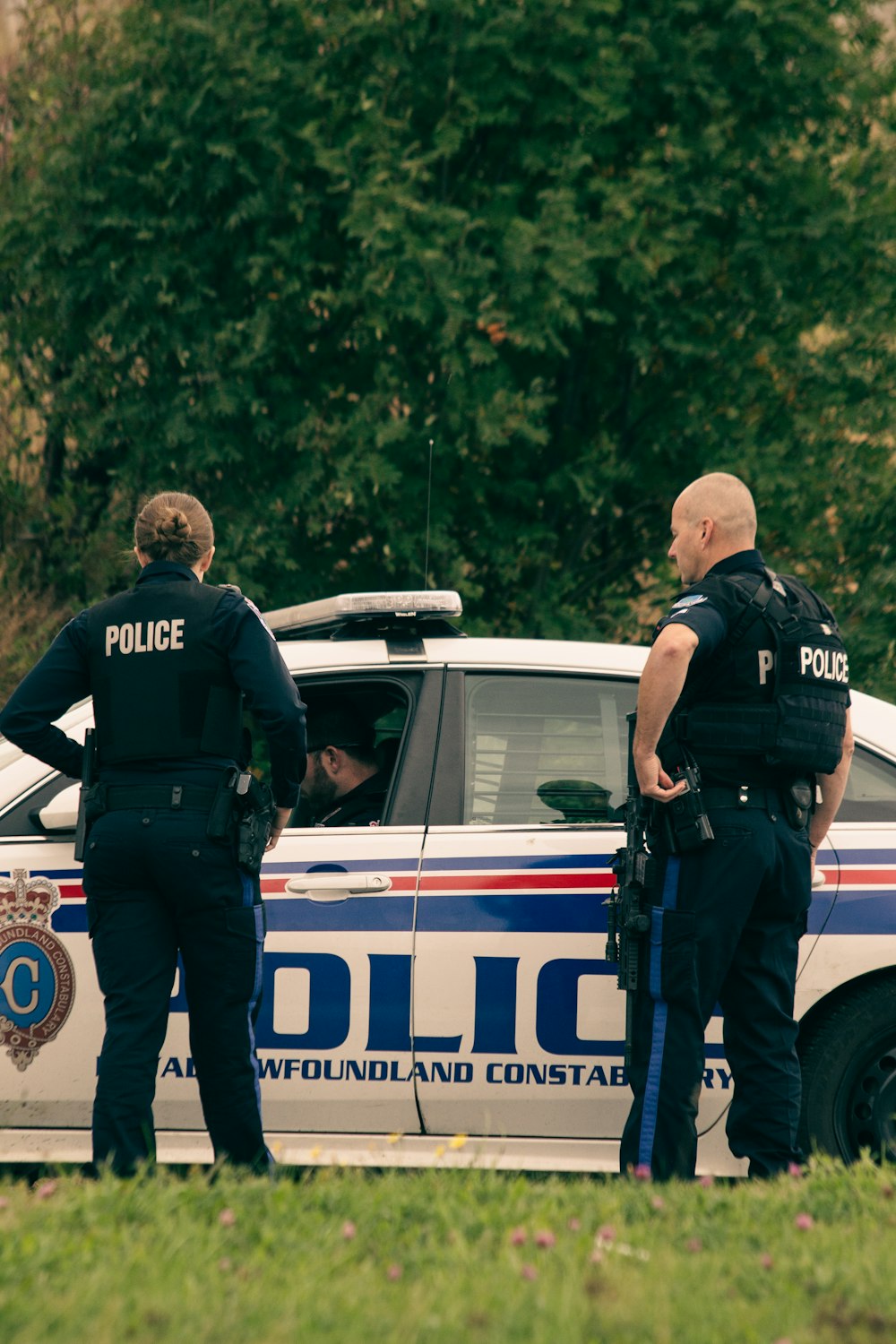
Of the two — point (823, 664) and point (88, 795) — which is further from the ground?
point (823, 664)

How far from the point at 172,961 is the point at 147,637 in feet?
2.63

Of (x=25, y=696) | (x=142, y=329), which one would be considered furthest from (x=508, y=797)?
(x=142, y=329)

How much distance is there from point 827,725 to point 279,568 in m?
4.79

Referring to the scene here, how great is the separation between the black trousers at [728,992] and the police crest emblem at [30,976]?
1535 millimetres

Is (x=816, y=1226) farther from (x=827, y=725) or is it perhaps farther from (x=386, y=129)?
(x=386, y=129)

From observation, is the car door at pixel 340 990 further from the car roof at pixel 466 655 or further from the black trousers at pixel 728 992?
the black trousers at pixel 728 992

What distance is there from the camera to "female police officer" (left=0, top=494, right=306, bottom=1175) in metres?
3.59

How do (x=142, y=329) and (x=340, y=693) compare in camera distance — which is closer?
(x=340, y=693)

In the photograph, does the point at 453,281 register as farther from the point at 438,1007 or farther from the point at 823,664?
the point at 438,1007

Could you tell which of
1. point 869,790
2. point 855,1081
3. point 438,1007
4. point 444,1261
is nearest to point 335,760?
point 438,1007

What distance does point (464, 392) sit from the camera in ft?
25.7

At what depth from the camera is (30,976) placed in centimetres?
400

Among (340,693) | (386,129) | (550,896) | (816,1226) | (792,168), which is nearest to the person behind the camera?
(816,1226)

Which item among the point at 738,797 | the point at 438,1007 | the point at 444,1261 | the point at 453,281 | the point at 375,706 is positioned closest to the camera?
the point at 444,1261
